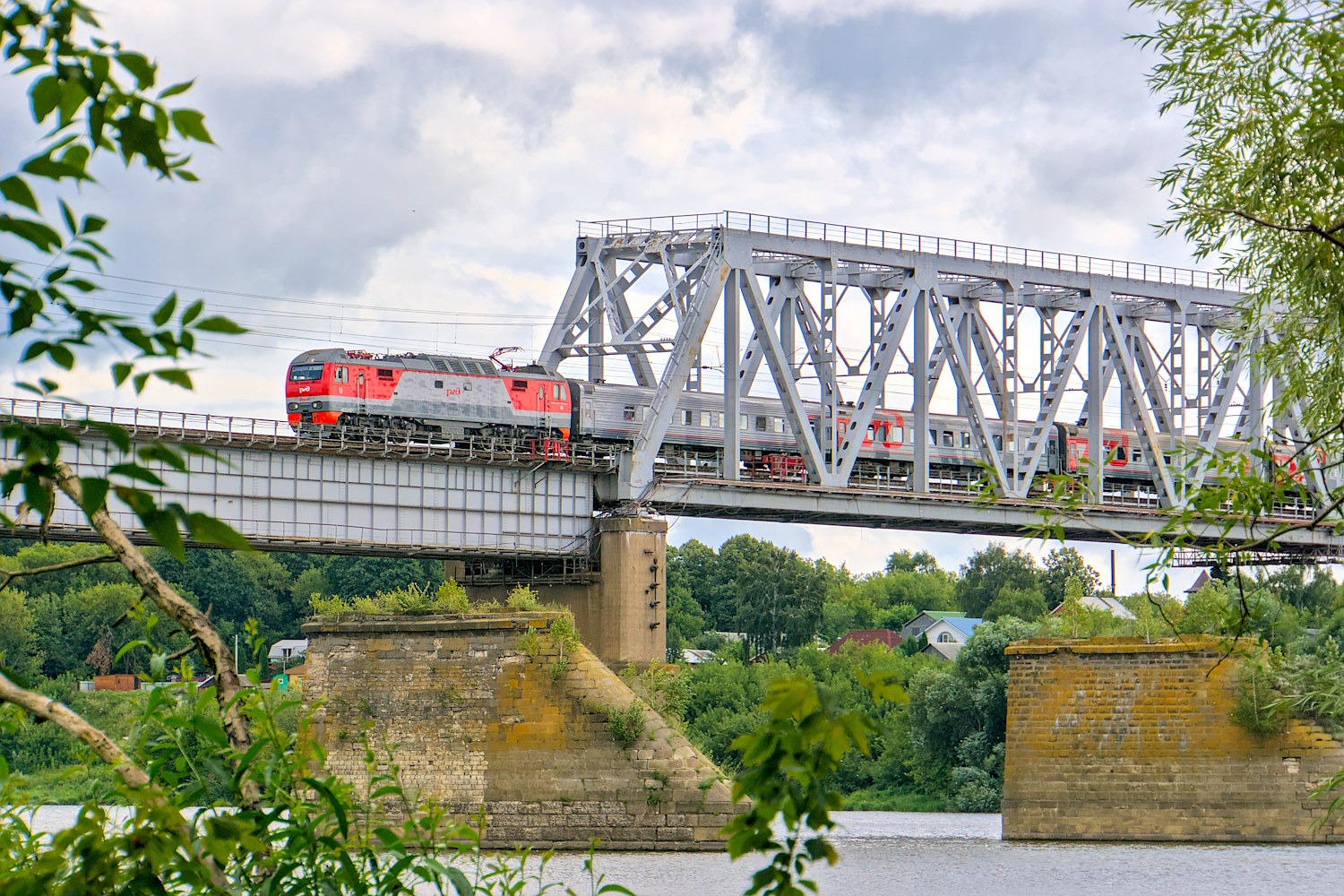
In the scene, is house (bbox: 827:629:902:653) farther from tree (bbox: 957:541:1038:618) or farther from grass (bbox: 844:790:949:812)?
grass (bbox: 844:790:949:812)

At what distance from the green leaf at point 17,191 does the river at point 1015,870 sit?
86.9 feet

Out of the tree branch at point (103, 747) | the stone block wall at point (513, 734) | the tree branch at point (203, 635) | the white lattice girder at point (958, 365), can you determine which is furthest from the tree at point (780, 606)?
the tree branch at point (103, 747)

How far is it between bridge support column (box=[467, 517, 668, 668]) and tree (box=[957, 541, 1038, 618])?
8611 centimetres

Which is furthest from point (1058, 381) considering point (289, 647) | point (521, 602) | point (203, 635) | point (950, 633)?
point (289, 647)

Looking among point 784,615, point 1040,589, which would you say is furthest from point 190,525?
point 1040,589

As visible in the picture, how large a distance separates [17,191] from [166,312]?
0.52 m

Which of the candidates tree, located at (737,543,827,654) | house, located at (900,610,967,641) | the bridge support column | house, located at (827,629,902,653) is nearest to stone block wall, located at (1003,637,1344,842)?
the bridge support column

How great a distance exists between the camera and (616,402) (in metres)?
56.2

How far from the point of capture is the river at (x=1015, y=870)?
3152 centimetres

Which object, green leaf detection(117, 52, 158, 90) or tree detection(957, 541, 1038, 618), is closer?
green leaf detection(117, 52, 158, 90)

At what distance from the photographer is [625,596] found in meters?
48.7

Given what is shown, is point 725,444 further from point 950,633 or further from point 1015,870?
point 950,633

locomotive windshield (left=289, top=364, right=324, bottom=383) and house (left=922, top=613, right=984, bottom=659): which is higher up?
locomotive windshield (left=289, top=364, right=324, bottom=383)

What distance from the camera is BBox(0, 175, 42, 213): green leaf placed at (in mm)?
4109
